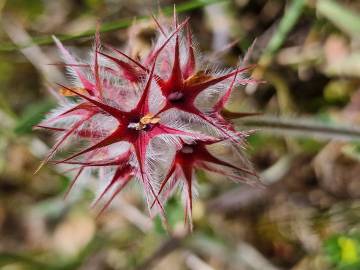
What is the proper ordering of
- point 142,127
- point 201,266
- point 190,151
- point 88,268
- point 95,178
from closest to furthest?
point 142,127, point 190,151, point 95,178, point 201,266, point 88,268

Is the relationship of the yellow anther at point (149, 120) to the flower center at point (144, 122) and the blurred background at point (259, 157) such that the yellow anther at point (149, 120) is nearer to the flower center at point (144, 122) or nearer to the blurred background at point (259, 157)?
the flower center at point (144, 122)

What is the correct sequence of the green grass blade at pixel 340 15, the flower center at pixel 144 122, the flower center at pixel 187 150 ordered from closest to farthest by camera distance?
the flower center at pixel 144 122 < the flower center at pixel 187 150 < the green grass blade at pixel 340 15

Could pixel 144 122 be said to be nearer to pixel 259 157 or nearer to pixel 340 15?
pixel 340 15

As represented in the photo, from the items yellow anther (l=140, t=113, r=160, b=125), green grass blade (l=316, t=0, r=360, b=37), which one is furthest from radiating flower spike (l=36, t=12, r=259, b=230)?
green grass blade (l=316, t=0, r=360, b=37)

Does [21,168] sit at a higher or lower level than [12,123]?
lower

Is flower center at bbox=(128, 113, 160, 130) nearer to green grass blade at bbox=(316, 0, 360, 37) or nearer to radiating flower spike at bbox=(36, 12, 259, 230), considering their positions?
radiating flower spike at bbox=(36, 12, 259, 230)

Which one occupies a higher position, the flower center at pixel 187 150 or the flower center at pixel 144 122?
the flower center at pixel 144 122

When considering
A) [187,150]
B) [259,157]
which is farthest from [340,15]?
[187,150]

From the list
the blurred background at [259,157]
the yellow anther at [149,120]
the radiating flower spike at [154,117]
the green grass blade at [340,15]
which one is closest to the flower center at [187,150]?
the radiating flower spike at [154,117]

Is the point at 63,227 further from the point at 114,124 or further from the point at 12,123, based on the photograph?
the point at 114,124

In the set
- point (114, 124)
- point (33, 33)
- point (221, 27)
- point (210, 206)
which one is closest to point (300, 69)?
point (221, 27)

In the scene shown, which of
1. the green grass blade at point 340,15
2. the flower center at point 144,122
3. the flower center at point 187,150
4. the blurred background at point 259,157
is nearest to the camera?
the flower center at point 144,122
